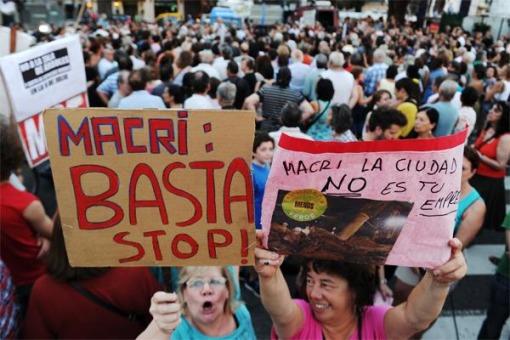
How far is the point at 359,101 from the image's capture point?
5.93 m

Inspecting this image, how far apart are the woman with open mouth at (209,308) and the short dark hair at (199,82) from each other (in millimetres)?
2877

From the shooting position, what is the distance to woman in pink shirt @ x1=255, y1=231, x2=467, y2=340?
154 cm

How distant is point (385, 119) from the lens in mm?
3656

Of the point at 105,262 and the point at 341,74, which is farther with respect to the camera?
the point at 341,74

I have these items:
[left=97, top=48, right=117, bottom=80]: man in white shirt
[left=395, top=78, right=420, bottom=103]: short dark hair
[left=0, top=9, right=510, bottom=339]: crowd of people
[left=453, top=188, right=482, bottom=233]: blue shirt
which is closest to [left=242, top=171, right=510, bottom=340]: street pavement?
[left=0, top=9, right=510, bottom=339]: crowd of people

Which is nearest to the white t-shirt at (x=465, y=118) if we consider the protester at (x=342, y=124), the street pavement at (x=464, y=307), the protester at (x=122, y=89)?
the street pavement at (x=464, y=307)

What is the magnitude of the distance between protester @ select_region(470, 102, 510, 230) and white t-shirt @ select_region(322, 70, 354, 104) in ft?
5.99

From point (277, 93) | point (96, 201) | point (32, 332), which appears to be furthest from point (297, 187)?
point (277, 93)

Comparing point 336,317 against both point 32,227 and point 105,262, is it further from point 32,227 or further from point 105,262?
point 32,227

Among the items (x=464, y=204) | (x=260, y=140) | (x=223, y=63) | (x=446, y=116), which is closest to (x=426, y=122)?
(x=446, y=116)

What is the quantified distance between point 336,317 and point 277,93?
11.0 feet

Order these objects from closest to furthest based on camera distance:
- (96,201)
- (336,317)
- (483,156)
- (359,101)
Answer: (96,201), (336,317), (483,156), (359,101)

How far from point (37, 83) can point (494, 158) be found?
3.83 meters

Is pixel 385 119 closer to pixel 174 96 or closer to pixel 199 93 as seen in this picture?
pixel 199 93
